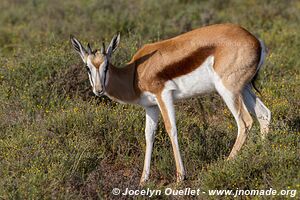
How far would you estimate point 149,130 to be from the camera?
8492mm

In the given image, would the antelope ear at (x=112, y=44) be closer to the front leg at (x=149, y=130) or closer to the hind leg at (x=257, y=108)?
the front leg at (x=149, y=130)

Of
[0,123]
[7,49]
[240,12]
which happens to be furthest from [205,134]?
[240,12]

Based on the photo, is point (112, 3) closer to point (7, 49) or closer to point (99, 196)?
point (7, 49)

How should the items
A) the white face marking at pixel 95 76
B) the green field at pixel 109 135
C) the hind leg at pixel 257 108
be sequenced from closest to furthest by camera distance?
the green field at pixel 109 135 → the white face marking at pixel 95 76 → the hind leg at pixel 257 108

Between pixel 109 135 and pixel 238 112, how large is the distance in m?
1.80

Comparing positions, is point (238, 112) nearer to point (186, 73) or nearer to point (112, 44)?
point (186, 73)

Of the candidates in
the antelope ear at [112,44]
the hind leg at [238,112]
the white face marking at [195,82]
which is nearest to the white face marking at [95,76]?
the antelope ear at [112,44]

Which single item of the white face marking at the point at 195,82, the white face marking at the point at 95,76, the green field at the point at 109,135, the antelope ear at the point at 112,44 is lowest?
the green field at the point at 109,135

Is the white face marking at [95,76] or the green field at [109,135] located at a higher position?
the white face marking at [95,76]

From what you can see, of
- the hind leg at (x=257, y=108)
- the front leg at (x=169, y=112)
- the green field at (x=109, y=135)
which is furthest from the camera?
the hind leg at (x=257, y=108)

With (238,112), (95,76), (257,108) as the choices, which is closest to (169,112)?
(238,112)

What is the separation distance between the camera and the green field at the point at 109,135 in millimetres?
7133

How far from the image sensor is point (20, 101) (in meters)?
9.70

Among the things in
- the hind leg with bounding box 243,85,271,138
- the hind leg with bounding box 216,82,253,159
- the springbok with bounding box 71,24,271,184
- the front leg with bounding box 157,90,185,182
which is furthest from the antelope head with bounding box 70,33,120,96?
the hind leg with bounding box 243,85,271,138
